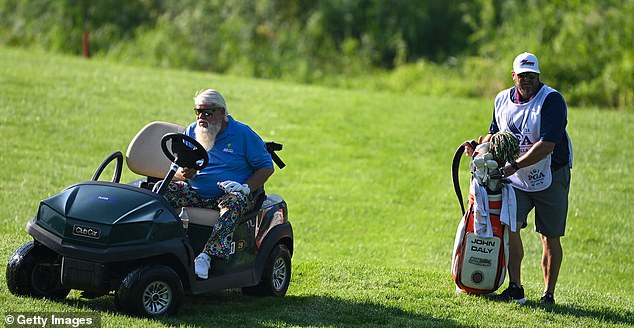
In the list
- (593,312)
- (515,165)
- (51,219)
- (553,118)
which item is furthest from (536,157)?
(51,219)

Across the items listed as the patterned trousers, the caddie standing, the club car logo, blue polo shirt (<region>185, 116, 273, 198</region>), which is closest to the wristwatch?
the caddie standing

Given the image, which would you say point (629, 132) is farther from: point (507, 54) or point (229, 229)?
point (229, 229)

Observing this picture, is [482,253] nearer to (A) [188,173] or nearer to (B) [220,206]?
(B) [220,206]

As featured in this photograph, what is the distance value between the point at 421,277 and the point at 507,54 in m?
12.1

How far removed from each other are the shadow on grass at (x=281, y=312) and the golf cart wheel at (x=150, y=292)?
0.09 meters

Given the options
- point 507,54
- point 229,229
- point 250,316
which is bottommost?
point 250,316

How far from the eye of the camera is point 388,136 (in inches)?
577

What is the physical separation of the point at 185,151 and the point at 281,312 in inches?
48.0

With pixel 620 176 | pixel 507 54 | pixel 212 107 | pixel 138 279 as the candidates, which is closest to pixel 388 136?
pixel 620 176

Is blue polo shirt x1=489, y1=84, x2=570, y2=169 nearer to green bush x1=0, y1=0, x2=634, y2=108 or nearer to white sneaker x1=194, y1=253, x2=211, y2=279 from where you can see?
white sneaker x1=194, y1=253, x2=211, y2=279

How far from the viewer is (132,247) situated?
238 inches

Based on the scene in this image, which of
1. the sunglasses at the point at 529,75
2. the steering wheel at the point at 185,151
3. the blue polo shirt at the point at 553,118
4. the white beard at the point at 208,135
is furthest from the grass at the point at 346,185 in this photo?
the sunglasses at the point at 529,75

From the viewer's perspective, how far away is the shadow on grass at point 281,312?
20.7 ft

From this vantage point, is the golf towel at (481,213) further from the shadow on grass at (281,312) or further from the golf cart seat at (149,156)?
the golf cart seat at (149,156)
